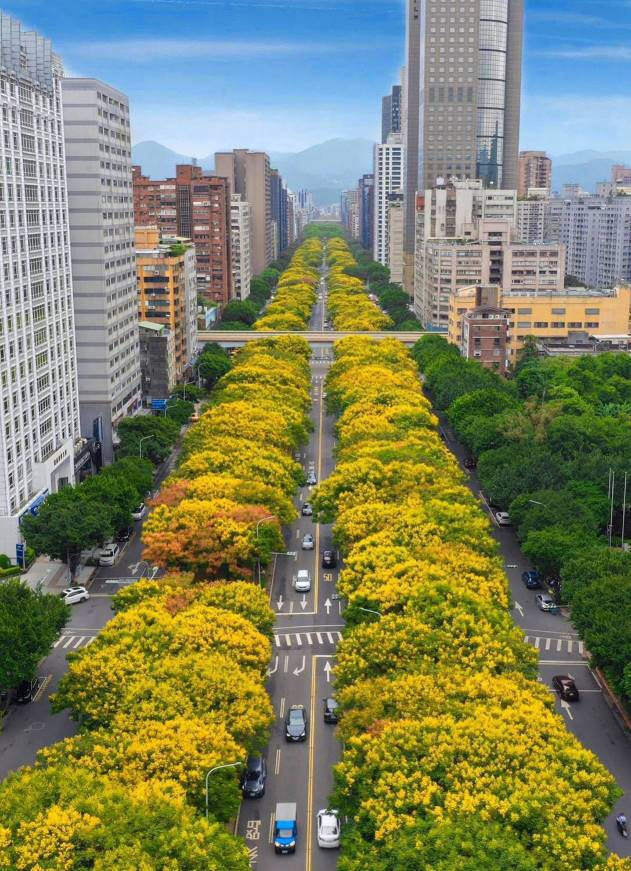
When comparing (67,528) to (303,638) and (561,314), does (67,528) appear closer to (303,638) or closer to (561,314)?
(303,638)

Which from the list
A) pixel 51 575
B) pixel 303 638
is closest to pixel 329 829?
pixel 303 638

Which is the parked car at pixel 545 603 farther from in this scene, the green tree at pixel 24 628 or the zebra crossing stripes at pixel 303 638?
the green tree at pixel 24 628

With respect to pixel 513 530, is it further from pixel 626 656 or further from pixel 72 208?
pixel 72 208

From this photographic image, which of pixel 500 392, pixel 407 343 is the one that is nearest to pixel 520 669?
pixel 500 392

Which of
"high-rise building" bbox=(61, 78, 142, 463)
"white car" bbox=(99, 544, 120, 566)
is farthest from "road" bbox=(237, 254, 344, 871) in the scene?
"high-rise building" bbox=(61, 78, 142, 463)

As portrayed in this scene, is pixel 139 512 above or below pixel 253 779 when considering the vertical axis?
above

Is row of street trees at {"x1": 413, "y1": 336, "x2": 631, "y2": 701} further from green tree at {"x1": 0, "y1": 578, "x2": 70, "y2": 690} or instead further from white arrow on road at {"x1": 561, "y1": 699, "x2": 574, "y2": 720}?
green tree at {"x1": 0, "y1": 578, "x2": 70, "y2": 690}
